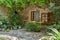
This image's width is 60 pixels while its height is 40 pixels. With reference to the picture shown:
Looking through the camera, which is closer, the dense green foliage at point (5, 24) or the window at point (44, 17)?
the dense green foliage at point (5, 24)

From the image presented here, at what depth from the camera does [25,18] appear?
1516 cm

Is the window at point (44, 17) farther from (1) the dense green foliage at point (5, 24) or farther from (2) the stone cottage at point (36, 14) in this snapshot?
(1) the dense green foliage at point (5, 24)

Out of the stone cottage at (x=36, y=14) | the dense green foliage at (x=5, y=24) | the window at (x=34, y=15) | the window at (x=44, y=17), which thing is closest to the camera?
the dense green foliage at (x=5, y=24)

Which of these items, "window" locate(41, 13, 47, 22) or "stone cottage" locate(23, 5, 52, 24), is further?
"window" locate(41, 13, 47, 22)

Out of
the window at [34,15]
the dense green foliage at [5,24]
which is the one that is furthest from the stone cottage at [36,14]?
the dense green foliage at [5,24]

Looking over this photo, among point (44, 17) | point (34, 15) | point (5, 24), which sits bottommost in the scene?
point (5, 24)

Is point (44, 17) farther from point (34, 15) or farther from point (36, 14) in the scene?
point (34, 15)

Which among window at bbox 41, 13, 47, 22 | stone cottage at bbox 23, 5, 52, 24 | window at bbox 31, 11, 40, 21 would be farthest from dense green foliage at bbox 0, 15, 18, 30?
window at bbox 41, 13, 47, 22

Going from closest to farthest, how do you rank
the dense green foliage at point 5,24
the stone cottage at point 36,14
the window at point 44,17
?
the dense green foliage at point 5,24 → the stone cottage at point 36,14 → the window at point 44,17

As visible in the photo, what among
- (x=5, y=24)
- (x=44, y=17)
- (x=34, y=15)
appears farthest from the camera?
(x=34, y=15)

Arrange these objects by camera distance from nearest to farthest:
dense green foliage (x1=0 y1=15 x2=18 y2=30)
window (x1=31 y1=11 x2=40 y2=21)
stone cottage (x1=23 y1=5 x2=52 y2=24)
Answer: dense green foliage (x1=0 y1=15 x2=18 y2=30) → stone cottage (x1=23 y1=5 x2=52 y2=24) → window (x1=31 y1=11 x2=40 y2=21)

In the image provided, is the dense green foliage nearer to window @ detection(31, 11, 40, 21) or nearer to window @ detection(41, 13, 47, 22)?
window @ detection(31, 11, 40, 21)

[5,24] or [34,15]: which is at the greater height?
[34,15]

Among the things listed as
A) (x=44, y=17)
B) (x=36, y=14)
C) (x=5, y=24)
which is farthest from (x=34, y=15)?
(x=5, y=24)
